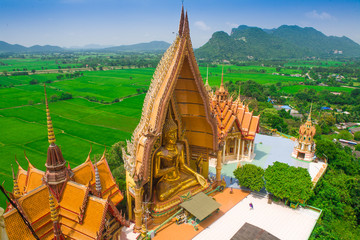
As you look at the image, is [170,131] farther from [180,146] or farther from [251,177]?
[251,177]

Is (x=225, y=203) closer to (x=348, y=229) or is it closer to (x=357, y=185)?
(x=348, y=229)

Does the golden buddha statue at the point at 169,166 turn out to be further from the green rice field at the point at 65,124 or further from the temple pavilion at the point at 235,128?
the green rice field at the point at 65,124

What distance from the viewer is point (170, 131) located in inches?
609

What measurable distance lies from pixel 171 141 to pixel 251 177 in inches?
326

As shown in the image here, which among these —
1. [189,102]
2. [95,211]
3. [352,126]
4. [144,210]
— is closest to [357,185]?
[189,102]

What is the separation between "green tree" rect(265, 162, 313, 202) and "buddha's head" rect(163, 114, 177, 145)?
29.4ft

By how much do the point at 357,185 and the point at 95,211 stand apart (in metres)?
23.9

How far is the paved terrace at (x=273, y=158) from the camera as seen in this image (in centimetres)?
2465

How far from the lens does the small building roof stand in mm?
15320

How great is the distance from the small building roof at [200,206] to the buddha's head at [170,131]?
14.2 feet

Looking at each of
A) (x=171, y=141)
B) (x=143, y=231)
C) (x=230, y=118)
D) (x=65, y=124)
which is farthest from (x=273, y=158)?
(x=65, y=124)

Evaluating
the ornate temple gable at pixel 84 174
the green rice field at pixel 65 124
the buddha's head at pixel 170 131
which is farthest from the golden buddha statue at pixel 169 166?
the green rice field at pixel 65 124

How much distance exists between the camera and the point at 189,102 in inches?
664

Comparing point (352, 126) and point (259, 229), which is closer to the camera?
point (259, 229)
